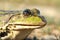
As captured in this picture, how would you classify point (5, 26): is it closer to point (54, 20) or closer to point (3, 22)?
point (3, 22)

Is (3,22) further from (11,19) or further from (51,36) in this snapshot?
(51,36)

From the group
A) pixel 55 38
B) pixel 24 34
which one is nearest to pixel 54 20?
pixel 55 38

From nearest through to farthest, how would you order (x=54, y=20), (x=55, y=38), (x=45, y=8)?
(x=55, y=38) → (x=54, y=20) → (x=45, y=8)

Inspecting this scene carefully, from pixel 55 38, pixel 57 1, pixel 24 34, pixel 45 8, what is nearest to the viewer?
pixel 24 34

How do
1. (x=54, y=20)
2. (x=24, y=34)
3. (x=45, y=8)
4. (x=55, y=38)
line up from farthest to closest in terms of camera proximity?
1. (x=45, y=8)
2. (x=54, y=20)
3. (x=55, y=38)
4. (x=24, y=34)

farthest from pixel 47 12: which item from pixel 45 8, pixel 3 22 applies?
pixel 3 22

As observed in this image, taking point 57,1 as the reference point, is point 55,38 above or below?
below

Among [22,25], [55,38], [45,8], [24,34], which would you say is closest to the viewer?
[22,25]

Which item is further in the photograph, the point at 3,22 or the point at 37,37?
the point at 37,37

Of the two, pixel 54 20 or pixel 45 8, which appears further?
pixel 45 8
